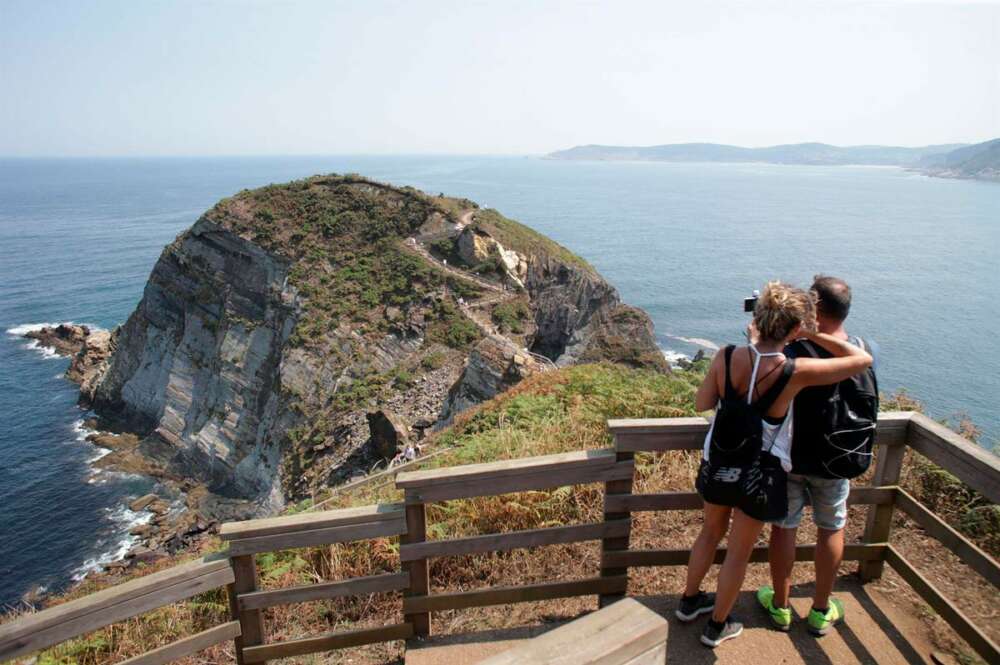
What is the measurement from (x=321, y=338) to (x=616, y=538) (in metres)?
30.9

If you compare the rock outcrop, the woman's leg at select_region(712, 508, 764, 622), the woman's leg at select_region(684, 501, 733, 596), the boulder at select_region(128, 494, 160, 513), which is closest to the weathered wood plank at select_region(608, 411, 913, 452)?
the woman's leg at select_region(684, 501, 733, 596)

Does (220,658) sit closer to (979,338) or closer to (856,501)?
(856,501)

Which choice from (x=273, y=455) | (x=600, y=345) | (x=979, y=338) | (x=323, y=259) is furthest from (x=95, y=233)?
(x=979, y=338)

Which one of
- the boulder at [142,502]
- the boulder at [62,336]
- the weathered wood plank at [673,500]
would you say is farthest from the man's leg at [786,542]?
the boulder at [62,336]

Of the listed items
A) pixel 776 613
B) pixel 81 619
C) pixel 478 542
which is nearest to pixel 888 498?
pixel 776 613

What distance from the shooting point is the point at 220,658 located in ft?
16.4

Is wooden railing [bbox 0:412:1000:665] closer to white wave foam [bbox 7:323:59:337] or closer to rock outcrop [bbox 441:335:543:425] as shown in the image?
rock outcrop [bbox 441:335:543:425]

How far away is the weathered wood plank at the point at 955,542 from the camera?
3.98 meters

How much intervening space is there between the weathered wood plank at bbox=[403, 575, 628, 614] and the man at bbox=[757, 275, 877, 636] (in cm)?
106

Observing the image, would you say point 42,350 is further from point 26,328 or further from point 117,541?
point 117,541

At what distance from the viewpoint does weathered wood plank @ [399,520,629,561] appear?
13.9 ft

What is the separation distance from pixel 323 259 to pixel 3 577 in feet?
70.4

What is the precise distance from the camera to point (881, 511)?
191 inches

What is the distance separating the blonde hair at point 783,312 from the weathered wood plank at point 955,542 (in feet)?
6.04
